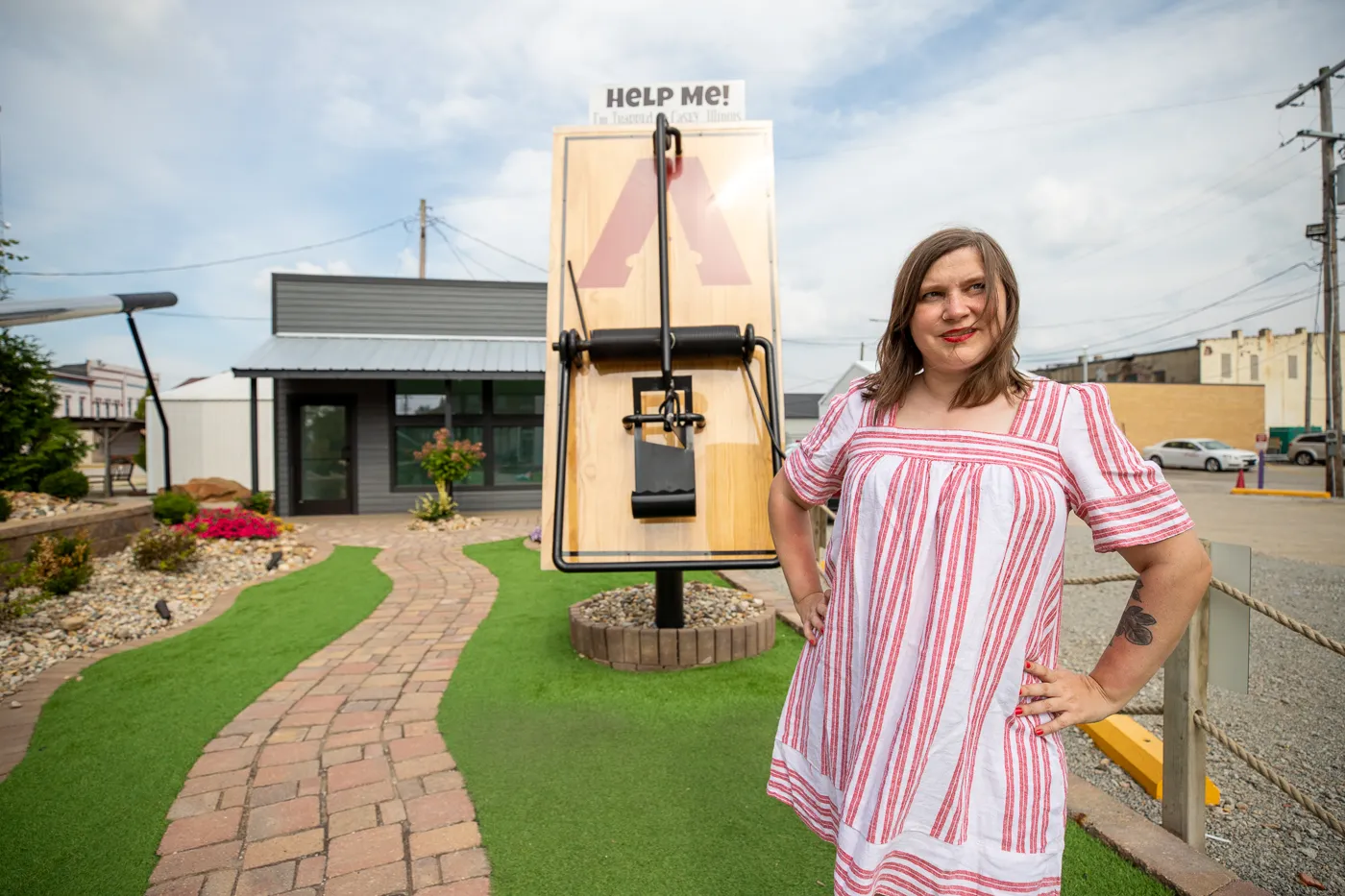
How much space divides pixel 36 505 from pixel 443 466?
444 cm

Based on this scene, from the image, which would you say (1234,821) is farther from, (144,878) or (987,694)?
(144,878)

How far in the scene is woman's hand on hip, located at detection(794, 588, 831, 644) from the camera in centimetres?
139

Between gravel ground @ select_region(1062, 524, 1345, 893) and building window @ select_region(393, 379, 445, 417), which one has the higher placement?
building window @ select_region(393, 379, 445, 417)

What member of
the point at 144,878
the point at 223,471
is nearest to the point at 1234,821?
the point at 144,878

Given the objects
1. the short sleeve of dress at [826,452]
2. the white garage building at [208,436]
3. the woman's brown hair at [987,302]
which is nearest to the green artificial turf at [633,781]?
the short sleeve of dress at [826,452]

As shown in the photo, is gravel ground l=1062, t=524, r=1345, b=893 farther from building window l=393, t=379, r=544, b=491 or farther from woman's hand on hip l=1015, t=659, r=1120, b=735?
building window l=393, t=379, r=544, b=491

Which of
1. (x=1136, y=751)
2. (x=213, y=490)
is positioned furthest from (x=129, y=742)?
(x=213, y=490)

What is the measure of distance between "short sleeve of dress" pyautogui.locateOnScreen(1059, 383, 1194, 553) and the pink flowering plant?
9.99 metres

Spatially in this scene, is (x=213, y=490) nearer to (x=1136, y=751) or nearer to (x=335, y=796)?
(x=335, y=796)

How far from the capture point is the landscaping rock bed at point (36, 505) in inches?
257

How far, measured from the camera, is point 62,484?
7793 millimetres

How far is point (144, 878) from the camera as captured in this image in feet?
6.77

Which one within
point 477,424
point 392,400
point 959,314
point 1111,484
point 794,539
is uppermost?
point 392,400

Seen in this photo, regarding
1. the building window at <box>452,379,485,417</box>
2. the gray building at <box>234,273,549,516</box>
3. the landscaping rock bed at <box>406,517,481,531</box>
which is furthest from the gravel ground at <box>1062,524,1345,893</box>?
the building window at <box>452,379,485,417</box>
